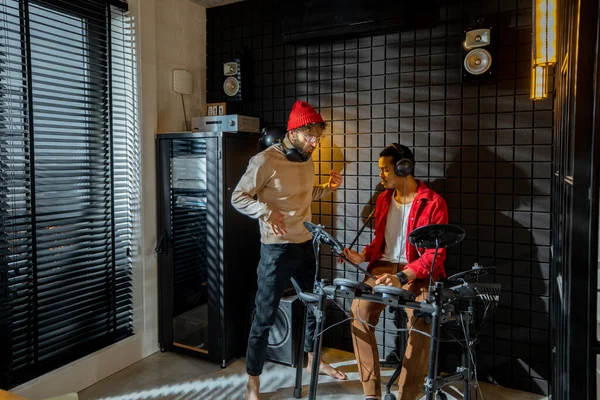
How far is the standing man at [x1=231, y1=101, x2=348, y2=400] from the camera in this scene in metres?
2.55

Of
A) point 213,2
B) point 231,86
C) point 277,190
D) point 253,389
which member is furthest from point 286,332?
point 213,2

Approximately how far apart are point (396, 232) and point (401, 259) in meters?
0.16

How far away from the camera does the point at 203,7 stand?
358 cm

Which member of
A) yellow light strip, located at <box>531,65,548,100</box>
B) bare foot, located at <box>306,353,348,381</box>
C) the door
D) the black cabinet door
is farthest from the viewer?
the black cabinet door

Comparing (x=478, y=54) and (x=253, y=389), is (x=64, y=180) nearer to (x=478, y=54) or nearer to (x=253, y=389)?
(x=253, y=389)

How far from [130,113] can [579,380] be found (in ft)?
8.99

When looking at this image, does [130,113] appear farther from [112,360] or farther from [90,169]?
[112,360]

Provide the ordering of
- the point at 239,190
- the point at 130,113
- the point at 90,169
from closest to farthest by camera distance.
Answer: the point at 239,190
the point at 90,169
the point at 130,113

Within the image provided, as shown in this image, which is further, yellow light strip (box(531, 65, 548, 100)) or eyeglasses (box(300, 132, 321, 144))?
eyeglasses (box(300, 132, 321, 144))

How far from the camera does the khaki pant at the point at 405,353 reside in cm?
231

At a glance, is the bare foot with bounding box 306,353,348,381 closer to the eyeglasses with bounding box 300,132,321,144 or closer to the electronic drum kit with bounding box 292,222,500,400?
the electronic drum kit with bounding box 292,222,500,400

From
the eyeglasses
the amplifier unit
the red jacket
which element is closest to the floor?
the red jacket

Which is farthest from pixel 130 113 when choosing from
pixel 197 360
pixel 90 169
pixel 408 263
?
pixel 408 263

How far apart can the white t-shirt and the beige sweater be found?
46cm
